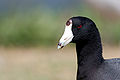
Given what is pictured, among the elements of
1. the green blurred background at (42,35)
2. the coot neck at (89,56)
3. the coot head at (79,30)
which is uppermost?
the coot head at (79,30)

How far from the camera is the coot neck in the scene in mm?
6488

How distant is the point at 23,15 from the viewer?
48.2 ft

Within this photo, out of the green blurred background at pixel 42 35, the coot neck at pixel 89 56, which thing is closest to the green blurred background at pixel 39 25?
the green blurred background at pixel 42 35

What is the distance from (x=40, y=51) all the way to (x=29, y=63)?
178cm

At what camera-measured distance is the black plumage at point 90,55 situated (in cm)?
638

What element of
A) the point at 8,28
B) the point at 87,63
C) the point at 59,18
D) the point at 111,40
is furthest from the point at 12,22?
the point at 87,63

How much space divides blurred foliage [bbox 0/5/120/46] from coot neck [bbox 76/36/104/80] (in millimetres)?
7329

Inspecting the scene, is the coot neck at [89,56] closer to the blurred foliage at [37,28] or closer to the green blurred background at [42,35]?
the green blurred background at [42,35]

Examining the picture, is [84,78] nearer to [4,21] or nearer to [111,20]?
[4,21]

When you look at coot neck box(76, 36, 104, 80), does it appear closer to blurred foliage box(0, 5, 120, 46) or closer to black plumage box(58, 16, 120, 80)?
black plumage box(58, 16, 120, 80)

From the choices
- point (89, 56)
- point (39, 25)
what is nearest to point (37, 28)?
point (39, 25)

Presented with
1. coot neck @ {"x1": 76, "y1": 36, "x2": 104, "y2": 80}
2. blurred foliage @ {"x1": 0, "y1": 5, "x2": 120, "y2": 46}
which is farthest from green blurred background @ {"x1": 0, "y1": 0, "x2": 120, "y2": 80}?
coot neck @ {"x1": 76, "y1": 36, "x2": 104, "y2": 80}

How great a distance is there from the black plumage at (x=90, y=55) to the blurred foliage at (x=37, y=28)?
7334 mm

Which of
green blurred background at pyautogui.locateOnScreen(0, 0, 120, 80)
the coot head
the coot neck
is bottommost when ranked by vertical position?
green blurred background at pyautogui.locateOnScreen(0, 0, 120, 80)
